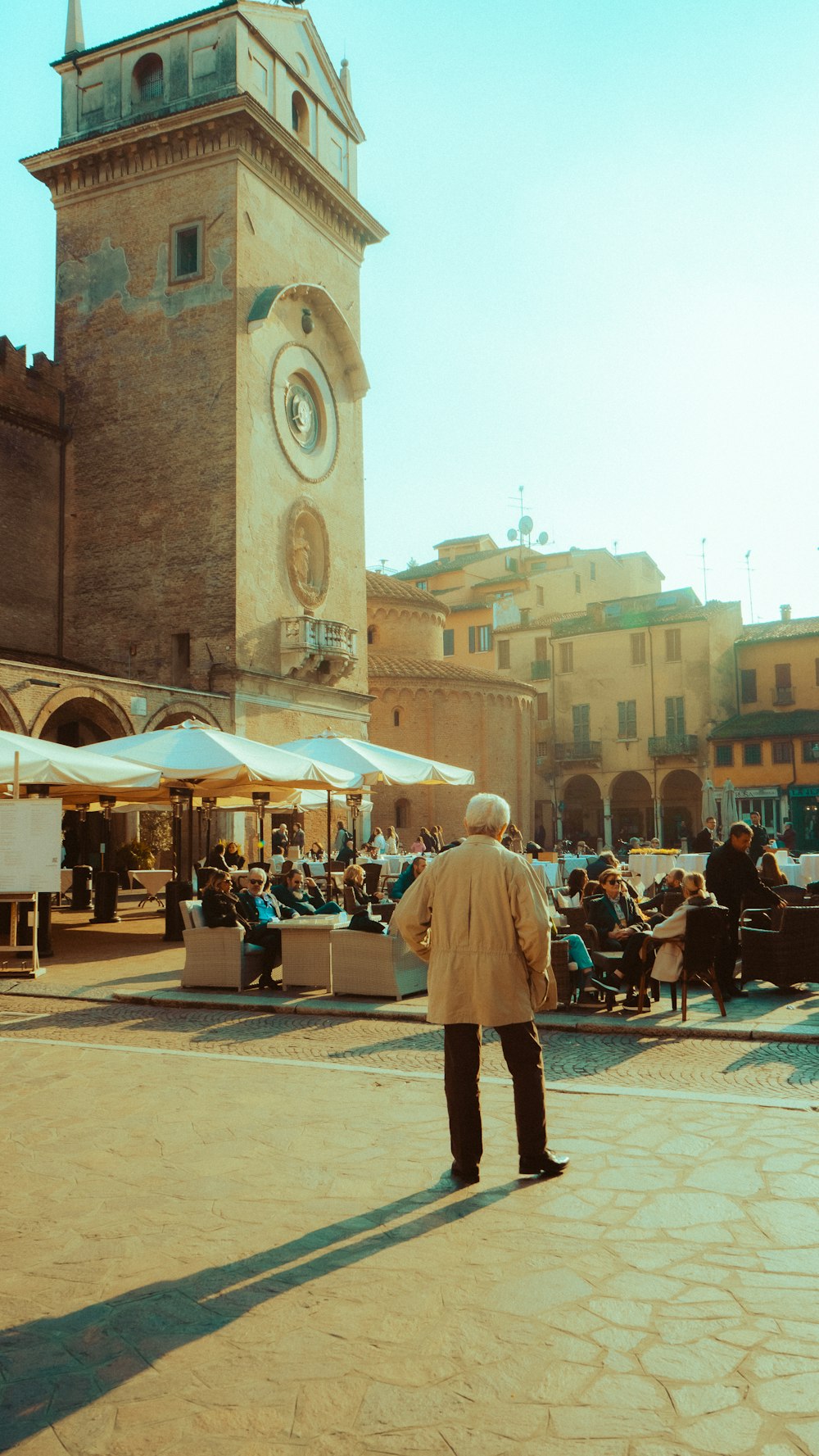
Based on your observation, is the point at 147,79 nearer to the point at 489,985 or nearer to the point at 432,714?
the point at 432,714

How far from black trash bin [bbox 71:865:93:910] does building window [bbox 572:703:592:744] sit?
1255 inches

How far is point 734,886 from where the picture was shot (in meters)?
10.2

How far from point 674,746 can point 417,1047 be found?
4249 cm

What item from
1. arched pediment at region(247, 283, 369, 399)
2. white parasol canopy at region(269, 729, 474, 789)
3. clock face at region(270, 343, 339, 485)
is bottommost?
white parasol canopy at region(269, 729, 474, 789)

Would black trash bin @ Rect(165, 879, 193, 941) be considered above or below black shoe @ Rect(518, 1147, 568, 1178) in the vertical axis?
above

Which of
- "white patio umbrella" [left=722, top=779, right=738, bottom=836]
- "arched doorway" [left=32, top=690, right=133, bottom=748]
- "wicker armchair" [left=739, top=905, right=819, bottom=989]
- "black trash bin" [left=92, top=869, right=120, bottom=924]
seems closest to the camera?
"wicker armchair" [left=739, top=905, right=819, bottom=989]

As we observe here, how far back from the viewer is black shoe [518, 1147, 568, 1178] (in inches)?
195

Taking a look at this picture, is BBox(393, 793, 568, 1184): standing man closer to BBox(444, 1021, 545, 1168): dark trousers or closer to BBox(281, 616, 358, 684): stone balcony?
BBox(444, 1021, 545, 1168): dark trousers

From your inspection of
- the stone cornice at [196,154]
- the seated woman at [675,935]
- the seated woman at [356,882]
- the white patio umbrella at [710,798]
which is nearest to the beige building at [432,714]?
the white patio umbrella at [710,798]

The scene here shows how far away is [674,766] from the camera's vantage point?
49719 millimetres

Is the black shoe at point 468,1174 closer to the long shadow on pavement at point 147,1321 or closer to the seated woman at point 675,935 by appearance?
the long shadow on pavement at point 147,1321

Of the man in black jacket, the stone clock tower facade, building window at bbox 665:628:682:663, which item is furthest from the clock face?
the man in black jacket

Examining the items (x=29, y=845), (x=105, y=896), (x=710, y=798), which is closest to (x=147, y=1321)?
(x=29, y=845)

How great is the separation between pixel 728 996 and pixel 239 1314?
724 cm
